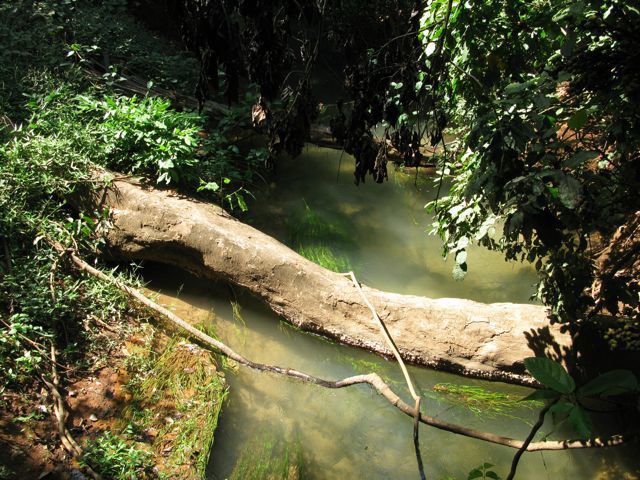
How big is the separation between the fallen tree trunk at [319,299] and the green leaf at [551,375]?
5.73ft

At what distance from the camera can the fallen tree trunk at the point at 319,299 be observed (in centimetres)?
321

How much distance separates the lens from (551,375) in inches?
57.0

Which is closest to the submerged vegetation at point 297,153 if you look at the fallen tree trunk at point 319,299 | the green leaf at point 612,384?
the green leaf at point 612,384

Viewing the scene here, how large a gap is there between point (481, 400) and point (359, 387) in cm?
77

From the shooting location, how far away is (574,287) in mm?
2541

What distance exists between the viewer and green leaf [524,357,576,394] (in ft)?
4.62

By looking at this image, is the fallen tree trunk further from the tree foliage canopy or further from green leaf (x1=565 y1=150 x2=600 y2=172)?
green leaf (x1=565 y1=150 x2=600 y2=172)

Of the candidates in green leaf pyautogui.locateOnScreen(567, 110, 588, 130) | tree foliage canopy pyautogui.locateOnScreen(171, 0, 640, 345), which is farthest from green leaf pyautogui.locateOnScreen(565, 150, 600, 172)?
green leaf pyautogui.locateOnScreen(567, 110, 588, 130)

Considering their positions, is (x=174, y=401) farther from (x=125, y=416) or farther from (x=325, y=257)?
(x=325, y=257)

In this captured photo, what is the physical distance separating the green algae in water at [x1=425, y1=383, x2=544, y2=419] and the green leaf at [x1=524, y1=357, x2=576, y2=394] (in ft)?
6.01

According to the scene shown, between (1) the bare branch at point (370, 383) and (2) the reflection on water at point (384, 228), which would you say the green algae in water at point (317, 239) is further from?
(1) the bare branch at point (370, 383)

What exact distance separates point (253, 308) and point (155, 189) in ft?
3.94

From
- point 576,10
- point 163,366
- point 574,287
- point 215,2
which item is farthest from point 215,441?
point 576,10

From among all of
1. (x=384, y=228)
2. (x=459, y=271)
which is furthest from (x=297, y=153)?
(x=384, y=228)
